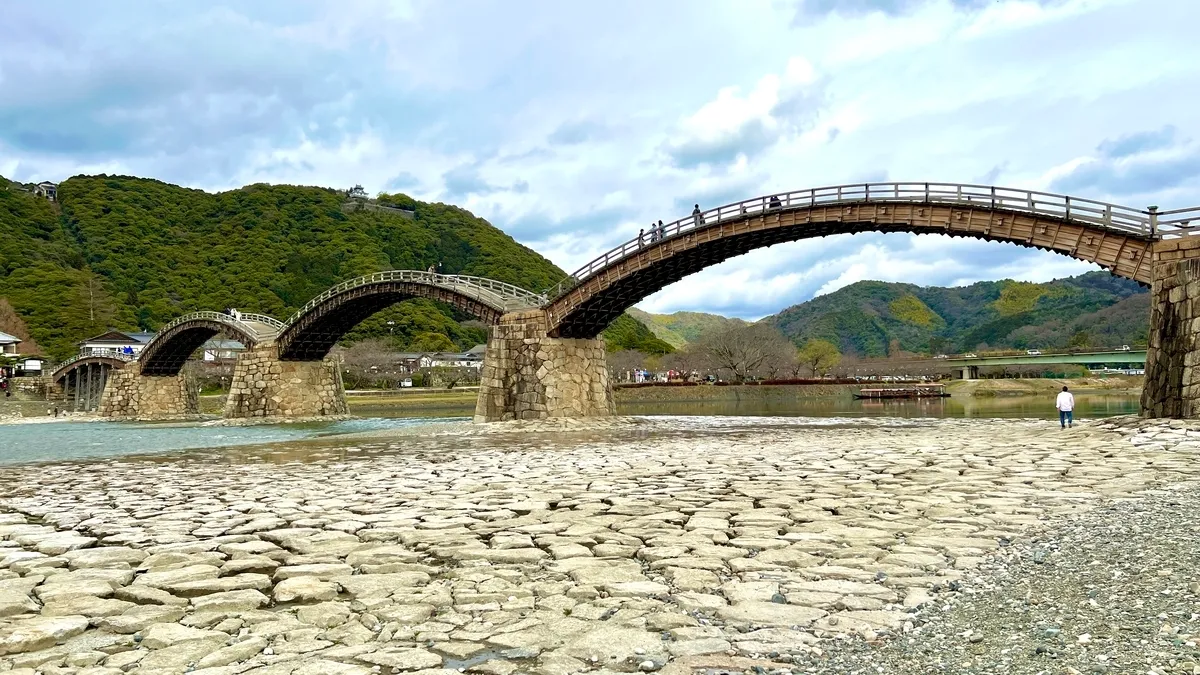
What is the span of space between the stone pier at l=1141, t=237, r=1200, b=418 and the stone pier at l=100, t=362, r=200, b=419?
5397 centimetres

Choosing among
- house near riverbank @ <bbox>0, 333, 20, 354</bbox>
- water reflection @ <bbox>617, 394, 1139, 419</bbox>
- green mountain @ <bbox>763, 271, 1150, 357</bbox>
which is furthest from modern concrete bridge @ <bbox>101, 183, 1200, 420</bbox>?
green mountain @ <bbox>763, 271, 1150, 357</bbox>

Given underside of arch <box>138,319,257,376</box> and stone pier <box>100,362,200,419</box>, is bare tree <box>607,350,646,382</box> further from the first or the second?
stone pier <box>100,362,200,419</box>

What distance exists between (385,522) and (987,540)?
5.23m

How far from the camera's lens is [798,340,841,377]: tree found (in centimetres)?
7638

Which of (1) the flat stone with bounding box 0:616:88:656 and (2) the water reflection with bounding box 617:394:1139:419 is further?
(2) the water reflection with bounding box 617:394:1139:419

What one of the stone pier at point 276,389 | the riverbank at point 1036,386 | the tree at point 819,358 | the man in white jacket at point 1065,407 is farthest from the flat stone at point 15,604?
the tree at point 819,358

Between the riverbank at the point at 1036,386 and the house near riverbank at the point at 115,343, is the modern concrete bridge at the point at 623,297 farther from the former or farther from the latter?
the riverbank at the point at 1036,386

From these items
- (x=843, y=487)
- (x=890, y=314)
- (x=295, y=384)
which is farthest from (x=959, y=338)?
(x=843, y=487)

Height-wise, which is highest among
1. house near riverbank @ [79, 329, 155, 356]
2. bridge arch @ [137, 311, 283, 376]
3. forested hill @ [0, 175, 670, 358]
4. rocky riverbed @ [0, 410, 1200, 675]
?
forested hill @ [0, 175, 670, 358]

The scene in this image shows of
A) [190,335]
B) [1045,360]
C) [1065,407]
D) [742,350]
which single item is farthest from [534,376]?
[1045,360]

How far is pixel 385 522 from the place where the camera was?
700cm

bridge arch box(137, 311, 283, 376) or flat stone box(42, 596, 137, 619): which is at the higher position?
bridge arch box(137, 311, 283, 376)

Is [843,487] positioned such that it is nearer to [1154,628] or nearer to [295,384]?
[1154,628]

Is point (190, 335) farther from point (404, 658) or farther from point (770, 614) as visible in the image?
point (770, 614)
